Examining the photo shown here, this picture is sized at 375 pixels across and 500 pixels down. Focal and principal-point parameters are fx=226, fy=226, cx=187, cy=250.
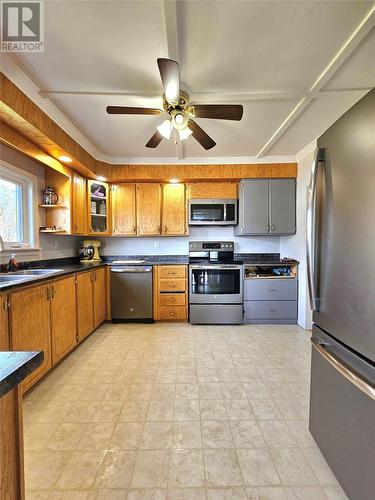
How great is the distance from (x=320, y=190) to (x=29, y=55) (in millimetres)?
2071

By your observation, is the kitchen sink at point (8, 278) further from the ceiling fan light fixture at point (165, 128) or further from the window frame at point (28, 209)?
the ceiling fan light fixture at point (165, 128)

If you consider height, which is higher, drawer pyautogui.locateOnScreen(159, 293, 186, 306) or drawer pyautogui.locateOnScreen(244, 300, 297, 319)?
drawer pyautogui.locateOnScreen(159, 293, 186, 306)

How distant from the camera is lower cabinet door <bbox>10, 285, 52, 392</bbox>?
5.24ft

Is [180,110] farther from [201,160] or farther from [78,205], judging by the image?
[78,205]

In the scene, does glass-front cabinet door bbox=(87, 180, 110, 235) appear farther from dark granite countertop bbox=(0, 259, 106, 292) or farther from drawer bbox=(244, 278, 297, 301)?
drawer bbox=(244, 278, 297, 301)

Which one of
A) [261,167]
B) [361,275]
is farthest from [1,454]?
[261,167]

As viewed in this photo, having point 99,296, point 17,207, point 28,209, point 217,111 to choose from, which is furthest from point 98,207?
point 217,111

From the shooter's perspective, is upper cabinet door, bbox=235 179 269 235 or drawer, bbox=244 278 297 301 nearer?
drawer, bbox=244 278 297 301

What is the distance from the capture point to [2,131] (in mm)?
1845

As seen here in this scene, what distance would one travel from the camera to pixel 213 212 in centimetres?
350

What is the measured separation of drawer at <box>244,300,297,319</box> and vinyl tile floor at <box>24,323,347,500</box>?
2.63ft

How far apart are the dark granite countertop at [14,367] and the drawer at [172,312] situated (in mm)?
2803

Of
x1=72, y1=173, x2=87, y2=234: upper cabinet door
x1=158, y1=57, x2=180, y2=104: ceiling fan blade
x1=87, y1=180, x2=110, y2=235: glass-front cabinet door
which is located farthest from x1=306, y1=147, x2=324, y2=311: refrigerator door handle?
x1=87, y1=180, x2=110, y2=235: glass-front cabinet door

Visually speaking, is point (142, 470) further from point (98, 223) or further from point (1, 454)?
point (98, 223)
